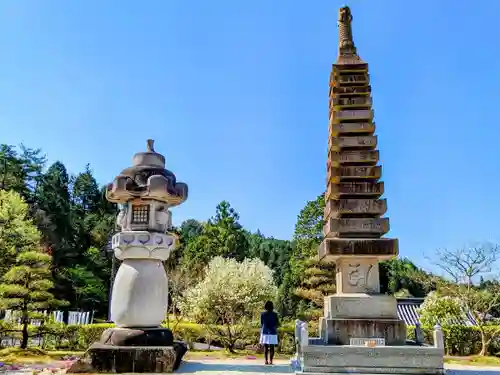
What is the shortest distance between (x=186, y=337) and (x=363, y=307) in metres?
10.5

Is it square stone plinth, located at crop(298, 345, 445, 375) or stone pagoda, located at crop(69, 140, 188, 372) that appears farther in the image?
square stone plinth, located at crop(298, 345, 445, 375)

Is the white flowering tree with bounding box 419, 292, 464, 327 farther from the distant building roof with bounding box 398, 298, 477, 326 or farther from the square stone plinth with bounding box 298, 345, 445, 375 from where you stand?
the distant building roof with bounding box 398, 298, 477, 326

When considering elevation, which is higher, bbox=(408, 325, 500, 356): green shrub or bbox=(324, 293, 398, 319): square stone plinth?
bbox=(324, 293, 398, 319): square stone plinth

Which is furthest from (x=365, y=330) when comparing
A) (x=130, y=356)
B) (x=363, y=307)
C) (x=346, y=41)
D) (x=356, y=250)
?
(x=346, y=41)

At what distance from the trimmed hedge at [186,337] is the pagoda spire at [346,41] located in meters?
11.2

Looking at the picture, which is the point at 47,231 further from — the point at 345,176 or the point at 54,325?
the point at 345,176

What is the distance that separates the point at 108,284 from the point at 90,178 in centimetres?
1916

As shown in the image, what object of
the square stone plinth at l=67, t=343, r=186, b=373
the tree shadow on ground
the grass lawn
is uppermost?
the square stone plinth at l=67, t=343, r=186, b=373

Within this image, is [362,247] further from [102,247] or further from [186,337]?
[102,247]

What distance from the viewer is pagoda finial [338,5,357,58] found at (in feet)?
46.4

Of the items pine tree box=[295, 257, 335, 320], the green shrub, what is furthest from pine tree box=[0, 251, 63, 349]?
the green shrub

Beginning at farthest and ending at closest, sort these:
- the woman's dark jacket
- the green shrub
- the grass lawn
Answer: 1. the green shrub
2. the grass lawn
3. the woman's dark jacket

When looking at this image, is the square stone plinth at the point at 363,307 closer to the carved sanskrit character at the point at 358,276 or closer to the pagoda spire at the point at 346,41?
the carved sanskrit character at the point at 358,276

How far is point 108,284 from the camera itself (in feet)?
142
